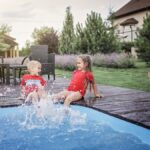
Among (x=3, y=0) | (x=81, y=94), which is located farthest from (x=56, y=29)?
(x=81, y=94)

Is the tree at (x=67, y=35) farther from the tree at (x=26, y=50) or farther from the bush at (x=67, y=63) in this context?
the tree at (x=26, y=50)

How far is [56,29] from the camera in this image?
37.4 m

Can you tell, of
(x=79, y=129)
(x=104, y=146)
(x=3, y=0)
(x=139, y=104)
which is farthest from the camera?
(x=3, y=0)

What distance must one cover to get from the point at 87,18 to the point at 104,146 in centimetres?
1608

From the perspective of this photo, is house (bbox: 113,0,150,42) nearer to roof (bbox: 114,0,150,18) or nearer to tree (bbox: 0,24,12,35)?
roof (bbox: 114,0,150,18)

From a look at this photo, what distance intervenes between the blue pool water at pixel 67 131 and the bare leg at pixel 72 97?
5.7 inches

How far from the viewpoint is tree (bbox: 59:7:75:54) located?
25.6m

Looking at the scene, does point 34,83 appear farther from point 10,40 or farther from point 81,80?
point 10,40

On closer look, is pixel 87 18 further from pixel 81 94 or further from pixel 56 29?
pixel 56 29

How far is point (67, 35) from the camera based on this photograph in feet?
88.2

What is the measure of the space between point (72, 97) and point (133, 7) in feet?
95.5

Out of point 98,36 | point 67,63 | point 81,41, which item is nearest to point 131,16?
point 81,41

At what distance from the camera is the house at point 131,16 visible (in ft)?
102

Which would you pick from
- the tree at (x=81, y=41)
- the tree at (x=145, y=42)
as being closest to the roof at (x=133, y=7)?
the tree at (x=81, y=41)
